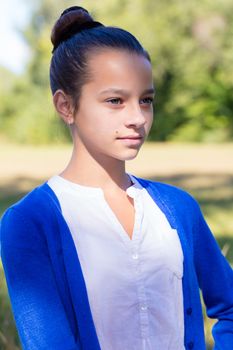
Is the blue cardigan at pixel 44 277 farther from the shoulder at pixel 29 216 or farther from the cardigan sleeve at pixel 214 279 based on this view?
the cardigan sleeve at pixel 214 279

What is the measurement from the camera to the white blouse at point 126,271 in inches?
62.3

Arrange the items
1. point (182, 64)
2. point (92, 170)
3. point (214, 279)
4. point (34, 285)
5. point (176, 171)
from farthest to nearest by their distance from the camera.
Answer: point (182, 64), point (176, 171), point (214, 279), point (92, 170), point (34, 285)

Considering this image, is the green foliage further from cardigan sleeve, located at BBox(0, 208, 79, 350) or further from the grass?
cardigan sleeve, located at BBox(0, 208, 79, 350)

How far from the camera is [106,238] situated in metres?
1.63

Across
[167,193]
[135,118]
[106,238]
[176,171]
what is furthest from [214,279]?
[176,171]

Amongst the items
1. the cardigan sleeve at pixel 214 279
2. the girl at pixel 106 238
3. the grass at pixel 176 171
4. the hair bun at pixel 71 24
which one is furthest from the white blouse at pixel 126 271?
the grass at pixel 176 171

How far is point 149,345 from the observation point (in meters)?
1.61

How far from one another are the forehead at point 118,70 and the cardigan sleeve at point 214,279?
40 centimetres

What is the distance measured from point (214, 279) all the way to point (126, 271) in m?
0.32

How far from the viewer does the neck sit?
171cm

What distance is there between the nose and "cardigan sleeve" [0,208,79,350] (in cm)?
32

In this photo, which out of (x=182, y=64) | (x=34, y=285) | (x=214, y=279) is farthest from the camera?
(x=182, y=64)

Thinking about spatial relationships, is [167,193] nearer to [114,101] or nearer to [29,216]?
[114,101]

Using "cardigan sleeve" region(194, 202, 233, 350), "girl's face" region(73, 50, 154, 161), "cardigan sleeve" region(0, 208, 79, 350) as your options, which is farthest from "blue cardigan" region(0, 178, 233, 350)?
"cardigan sleeve" region(194, 202, 233, 350)
